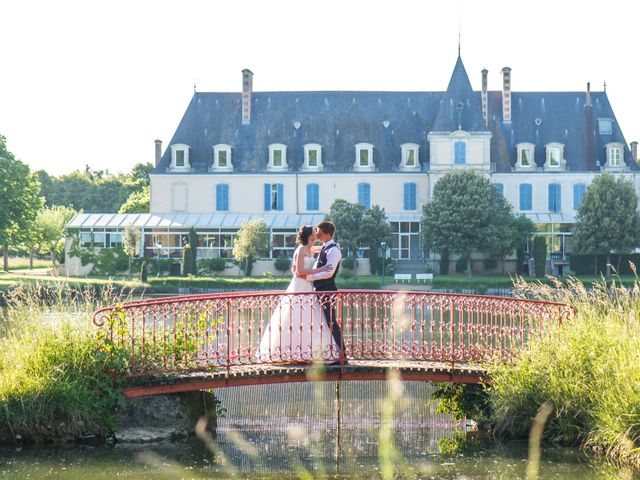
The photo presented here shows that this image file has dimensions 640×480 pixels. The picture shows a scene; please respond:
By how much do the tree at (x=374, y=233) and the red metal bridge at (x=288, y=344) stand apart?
33.4 m

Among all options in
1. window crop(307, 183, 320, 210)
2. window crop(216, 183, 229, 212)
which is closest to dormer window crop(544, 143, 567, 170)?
window crop(307, 183, 320, 210)

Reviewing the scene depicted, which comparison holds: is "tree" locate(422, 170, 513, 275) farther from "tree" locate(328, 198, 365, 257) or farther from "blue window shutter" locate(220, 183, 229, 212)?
"blue window shutter" locate(220, 183, 229, 212)

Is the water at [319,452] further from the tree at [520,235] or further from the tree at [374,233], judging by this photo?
the tree at [520,235]

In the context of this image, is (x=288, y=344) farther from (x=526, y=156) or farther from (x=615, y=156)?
(x=615, y=156)

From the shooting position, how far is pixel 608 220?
44.6 meters

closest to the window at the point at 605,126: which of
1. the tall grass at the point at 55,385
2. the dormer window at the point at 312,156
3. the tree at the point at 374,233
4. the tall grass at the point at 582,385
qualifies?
the tree at the point at 374,233

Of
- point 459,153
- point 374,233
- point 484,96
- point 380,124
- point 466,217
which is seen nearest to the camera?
point 466,217

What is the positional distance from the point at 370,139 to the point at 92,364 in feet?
140

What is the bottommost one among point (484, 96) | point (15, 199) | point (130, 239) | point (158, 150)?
point (130, 239)

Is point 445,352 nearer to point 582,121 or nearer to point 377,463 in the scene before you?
point 377,463

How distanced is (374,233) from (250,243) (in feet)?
19.2

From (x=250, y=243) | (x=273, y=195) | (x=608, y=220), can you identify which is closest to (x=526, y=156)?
(x=608, y=220)

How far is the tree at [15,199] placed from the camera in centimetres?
4281

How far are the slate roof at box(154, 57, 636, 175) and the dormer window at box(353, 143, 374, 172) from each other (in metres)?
0.42
